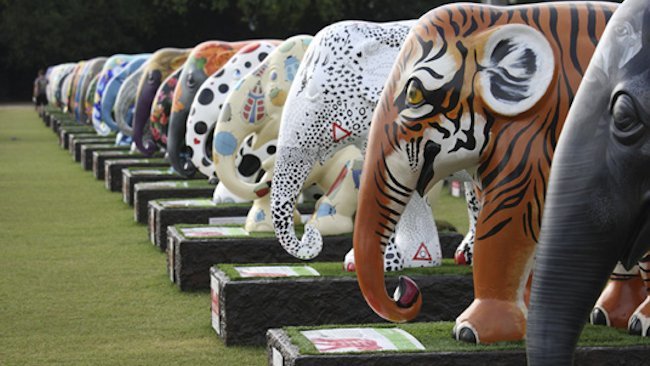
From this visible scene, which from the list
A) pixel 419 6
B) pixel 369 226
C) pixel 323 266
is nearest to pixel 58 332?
pixel 323 266

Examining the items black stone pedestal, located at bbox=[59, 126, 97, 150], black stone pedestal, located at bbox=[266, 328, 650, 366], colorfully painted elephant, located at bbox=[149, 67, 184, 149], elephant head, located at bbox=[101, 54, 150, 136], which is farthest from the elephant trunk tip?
black stone pedestal, located at bbox=[59, 126, 97, 150]

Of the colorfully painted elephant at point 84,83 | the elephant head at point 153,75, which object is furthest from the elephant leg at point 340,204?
the colorfully painted elephant at point 84,83

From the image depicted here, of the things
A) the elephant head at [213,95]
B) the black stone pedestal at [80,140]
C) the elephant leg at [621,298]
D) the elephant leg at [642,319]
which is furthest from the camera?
the black stone pedestal at [80,140]

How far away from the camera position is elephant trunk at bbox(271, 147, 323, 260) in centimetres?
607

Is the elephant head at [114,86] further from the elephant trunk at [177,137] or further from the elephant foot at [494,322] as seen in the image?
the elephant foot at [494,322]

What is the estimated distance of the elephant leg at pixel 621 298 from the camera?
5.11 meters

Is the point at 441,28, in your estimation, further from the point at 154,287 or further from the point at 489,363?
the point at 154,287

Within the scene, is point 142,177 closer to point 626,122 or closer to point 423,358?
point 423,358

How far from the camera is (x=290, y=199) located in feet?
20.1

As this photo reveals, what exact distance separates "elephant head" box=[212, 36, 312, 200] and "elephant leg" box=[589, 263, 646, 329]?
2828mm

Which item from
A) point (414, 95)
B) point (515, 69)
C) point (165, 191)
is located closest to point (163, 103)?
point (165, 191)

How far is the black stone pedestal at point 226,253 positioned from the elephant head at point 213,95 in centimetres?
132

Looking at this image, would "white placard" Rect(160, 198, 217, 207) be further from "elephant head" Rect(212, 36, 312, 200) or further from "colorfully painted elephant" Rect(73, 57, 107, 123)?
"colorfully painted elephant" Rect(73, 57, 107, 123)

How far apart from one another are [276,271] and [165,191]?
482cm
